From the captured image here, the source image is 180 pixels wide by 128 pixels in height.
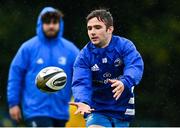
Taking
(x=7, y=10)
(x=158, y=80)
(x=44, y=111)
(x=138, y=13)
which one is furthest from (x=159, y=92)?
(x=44, y=111)

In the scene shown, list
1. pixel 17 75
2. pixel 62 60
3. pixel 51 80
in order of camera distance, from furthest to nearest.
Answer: pixel 17 75 → pixel 62 60 → pixel 51 80

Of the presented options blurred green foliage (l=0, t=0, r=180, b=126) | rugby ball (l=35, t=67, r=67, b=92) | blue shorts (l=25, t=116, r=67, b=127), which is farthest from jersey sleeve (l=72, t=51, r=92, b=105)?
blurred green foliage (l=0, t=0, r=180, b=126)

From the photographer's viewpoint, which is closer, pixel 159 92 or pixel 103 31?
pixel 103 31

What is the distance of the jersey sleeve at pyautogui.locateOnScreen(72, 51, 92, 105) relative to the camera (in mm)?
8469

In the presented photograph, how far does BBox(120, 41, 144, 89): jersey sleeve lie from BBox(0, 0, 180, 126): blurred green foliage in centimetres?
588

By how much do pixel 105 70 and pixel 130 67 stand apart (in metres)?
0.29

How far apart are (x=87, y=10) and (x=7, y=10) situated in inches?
51.7

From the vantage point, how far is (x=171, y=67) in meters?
15.5

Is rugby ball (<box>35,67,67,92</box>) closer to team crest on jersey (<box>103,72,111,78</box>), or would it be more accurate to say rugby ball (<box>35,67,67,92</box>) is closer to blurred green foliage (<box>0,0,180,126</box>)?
team crest on jersey (<box>103,72,111,78</box>)

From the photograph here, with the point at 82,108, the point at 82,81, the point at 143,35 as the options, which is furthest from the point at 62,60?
the point at 143,35

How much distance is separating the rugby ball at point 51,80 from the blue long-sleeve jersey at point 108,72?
0.82 metres

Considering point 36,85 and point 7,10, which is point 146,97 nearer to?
point 7,10

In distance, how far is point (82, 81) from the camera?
339 inches

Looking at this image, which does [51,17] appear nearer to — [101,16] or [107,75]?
[101,16]
